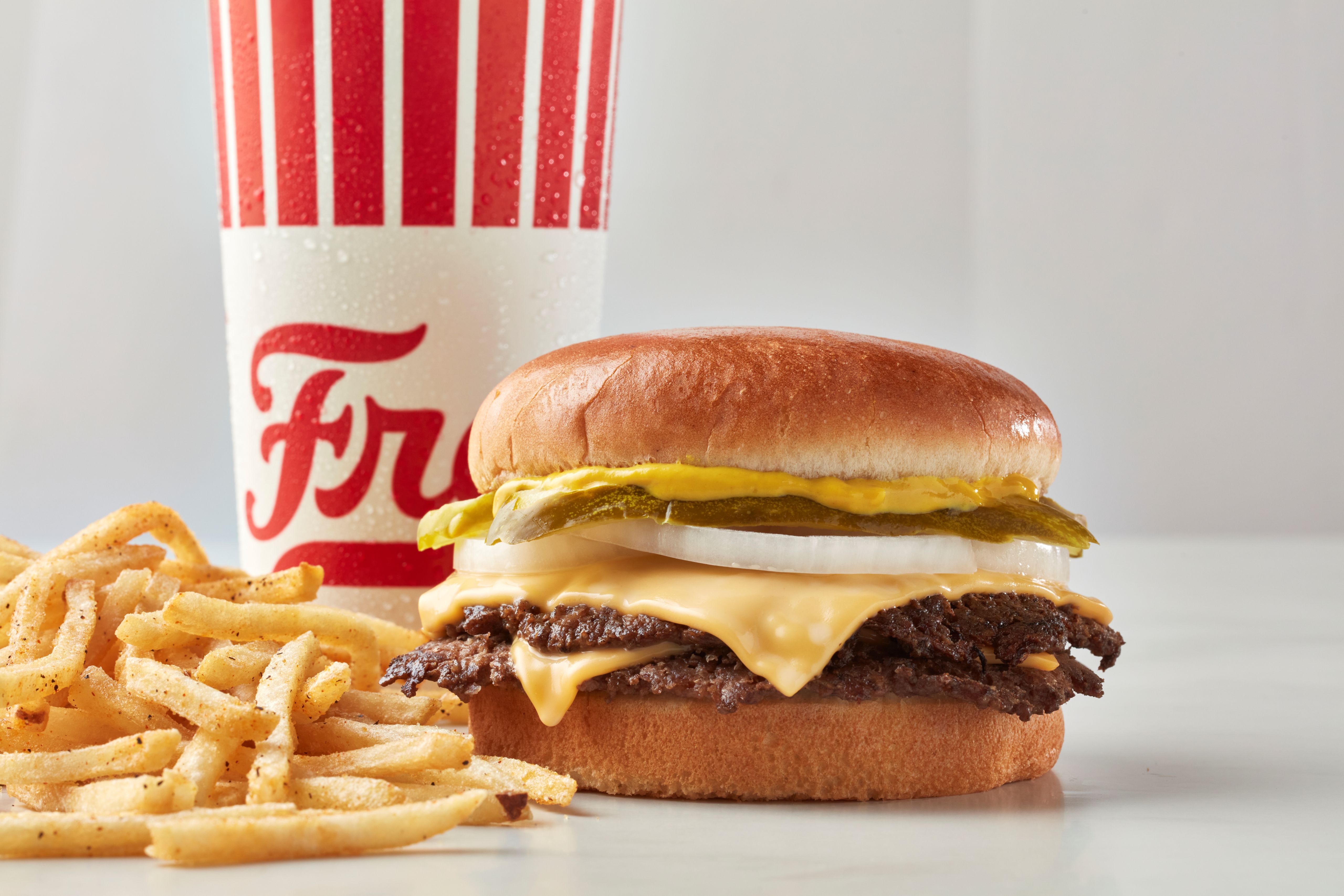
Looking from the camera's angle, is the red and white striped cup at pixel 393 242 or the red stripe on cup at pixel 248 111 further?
the red stripe on cup at pixel 248 111

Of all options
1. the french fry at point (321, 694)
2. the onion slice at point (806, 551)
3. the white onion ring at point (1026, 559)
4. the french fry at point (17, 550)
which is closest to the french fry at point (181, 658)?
the french fry at point (321, 694)

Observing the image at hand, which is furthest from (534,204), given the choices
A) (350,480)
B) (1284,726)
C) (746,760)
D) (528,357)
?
(1284,726)

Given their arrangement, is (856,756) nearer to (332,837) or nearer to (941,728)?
(941,728)

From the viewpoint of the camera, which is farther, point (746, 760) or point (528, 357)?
point (528, 357)

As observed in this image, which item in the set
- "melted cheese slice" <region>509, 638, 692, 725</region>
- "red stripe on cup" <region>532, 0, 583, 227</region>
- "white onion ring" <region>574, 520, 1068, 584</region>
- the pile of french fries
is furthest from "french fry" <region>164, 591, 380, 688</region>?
"red stripe on cup" <region>532, 0, 583, 227</region>

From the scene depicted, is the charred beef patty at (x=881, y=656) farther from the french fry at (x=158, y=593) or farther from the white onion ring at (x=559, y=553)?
the french fry at (x=158, y=593)
